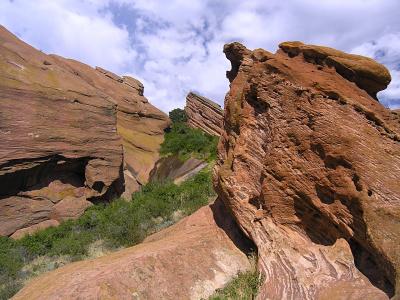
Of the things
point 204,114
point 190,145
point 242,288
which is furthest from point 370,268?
point 204,114

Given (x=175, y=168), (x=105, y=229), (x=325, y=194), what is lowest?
(x=105, y=229)

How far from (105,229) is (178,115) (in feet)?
71.8

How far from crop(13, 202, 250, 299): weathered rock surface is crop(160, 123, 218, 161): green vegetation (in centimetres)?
1585

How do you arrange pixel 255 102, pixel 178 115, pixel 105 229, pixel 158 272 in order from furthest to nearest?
pixel 178 115, pixel 105 229, pixel 255 102, pixel 158 272

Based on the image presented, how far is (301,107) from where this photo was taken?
7953 mm

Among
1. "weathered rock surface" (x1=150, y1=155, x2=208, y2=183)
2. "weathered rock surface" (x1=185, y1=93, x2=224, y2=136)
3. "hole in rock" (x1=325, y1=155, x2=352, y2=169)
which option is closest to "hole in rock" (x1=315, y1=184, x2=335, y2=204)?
"hole in rock" (x1=325, y1=155, x2=352, y2=169)

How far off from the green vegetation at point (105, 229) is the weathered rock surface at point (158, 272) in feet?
14.5

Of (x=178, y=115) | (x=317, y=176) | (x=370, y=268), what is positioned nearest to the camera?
(x=370, y=268)

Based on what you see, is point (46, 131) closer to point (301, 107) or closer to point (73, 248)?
point (73, 248)

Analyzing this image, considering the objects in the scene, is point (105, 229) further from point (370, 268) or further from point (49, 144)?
point (370, 268)

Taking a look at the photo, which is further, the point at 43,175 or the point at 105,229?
the point at 43,175

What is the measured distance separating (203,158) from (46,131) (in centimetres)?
940

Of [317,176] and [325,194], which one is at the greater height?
[317,176]

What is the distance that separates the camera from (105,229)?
15977 millimetres
